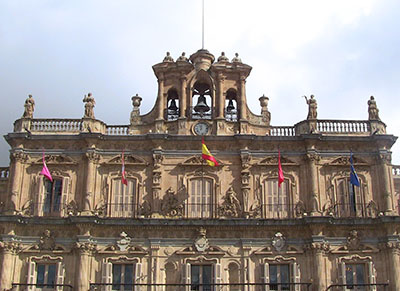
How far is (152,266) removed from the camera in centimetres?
3372

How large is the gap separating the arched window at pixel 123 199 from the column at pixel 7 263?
18.5 feet

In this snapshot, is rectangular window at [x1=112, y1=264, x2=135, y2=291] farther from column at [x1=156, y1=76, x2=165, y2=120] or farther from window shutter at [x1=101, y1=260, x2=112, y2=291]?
column at [x1=156, y1=76, x2=165, y2=120]

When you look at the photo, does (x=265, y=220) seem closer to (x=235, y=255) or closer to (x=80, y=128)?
(x=235, y=255)

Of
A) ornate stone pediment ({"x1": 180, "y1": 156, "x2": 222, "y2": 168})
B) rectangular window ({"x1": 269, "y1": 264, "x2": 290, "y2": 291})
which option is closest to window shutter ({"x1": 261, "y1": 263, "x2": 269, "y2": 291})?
rectangular window ({"x1": 269, "y1": 264, "x2": 290, "y2": 291})

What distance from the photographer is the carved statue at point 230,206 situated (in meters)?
35.0

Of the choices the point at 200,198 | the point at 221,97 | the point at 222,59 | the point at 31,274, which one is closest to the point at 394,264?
the point at 200,198

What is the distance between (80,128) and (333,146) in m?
15.3

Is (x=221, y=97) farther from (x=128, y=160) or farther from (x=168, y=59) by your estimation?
(x=128, y=160)

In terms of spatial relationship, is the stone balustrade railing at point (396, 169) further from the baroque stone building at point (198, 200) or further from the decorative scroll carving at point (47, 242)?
the decorative scroll carving at point (47, 242)

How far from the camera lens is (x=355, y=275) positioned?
33719 mm

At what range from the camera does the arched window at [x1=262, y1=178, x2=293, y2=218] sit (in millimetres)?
35219

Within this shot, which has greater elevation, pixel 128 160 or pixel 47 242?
pixel 128 160

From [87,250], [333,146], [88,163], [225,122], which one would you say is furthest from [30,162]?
[333,146]

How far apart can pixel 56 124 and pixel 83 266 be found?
9099mm
